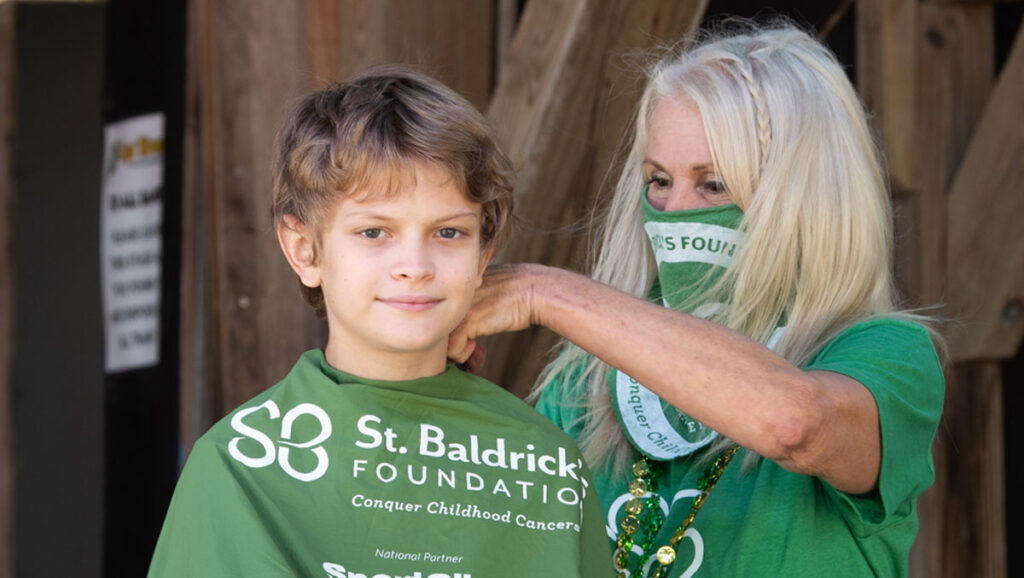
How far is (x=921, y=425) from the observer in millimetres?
2121

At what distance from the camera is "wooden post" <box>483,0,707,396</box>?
2820 mm

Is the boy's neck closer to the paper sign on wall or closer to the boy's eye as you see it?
the boy's eye

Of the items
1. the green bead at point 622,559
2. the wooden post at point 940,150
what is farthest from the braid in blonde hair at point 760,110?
the wooden post at point 940,150

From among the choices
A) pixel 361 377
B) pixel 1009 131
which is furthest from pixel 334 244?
pixel 1009 131

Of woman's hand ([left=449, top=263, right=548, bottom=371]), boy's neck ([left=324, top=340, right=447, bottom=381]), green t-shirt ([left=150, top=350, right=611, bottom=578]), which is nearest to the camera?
green t-shirt ([left=150, top=350, right=611, bottom=578])

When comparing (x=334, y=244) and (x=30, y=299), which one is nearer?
(x=334, y=244)

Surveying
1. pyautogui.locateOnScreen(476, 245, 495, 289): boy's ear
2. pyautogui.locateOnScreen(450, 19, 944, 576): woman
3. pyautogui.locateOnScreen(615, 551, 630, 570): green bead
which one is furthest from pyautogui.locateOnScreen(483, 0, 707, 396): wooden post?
pyautogui.locateOnScreen(615, 551, 630, 570): green bead

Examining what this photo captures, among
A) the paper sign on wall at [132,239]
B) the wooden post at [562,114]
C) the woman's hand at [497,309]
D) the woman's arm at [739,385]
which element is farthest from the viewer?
the paper sign on wall at [132,239]

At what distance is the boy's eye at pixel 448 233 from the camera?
2039 millimetres

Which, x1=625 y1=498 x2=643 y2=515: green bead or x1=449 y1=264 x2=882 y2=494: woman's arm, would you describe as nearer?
x1=449 y1=264 x2=882 y2=494: woman's arm

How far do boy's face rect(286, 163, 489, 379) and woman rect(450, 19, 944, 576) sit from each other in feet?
0.53

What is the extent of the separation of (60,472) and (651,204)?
3248mm

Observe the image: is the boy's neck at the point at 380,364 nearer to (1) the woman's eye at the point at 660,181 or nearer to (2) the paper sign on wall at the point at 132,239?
(1) the woman's eye at the point at 660,181

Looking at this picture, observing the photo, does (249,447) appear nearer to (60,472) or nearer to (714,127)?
(714,127)
